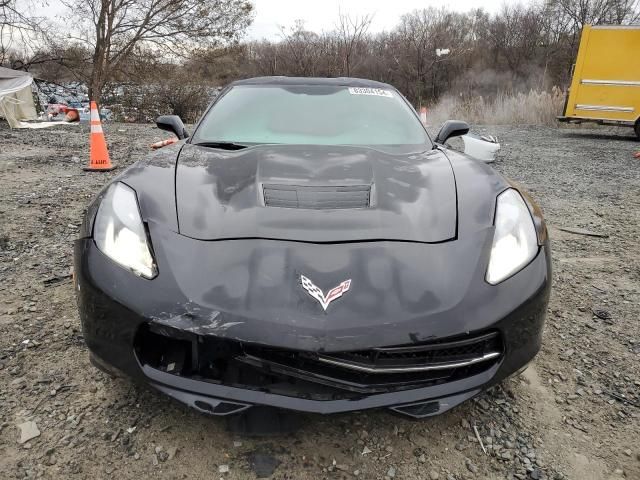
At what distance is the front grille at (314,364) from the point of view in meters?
1.24

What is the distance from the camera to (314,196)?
161 centimetres

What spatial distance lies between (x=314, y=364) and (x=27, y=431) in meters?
1.00

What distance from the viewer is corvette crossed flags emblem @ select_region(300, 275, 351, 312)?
4.04 feet

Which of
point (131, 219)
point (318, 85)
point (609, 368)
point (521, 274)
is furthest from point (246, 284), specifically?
point (318, 85)

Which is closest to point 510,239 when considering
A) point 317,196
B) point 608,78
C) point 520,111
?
point 317,196

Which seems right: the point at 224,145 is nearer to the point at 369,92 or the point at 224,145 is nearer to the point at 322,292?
the point at 369,92

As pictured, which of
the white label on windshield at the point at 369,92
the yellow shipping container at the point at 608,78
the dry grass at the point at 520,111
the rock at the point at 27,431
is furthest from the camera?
the dry grass at the point at 520,111

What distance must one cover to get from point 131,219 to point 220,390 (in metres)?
0.65

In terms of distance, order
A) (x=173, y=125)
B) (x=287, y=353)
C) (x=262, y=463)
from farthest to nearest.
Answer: (x=173, y=125)
(x=262, y=463)
(x=287, y=353)

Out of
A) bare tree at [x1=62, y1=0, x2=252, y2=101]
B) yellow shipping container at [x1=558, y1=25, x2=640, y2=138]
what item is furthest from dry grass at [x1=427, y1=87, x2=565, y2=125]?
bare tree at [x1=62, y1=0, x2=252, y2=101]

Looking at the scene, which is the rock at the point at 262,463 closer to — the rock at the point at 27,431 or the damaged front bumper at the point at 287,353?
the damaged front bumper at the point at 287,353

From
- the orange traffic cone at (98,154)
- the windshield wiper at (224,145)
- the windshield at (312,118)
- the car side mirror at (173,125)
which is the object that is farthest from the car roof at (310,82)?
the orange traffic cone at (98,154)

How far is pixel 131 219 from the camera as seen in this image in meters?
1.48

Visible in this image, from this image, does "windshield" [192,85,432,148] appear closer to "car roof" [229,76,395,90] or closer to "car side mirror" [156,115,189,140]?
"car roof" [229,76,395,90]
